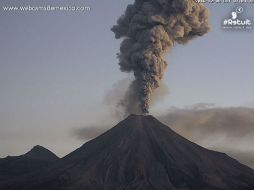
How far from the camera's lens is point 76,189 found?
97.9 m

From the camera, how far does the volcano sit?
10219 cm

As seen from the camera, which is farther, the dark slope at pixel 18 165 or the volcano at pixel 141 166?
the dark slope at pixel 18 165

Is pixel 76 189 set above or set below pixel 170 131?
below

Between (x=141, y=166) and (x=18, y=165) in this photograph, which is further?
(x=18, y=165)

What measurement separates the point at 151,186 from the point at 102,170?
1048cm

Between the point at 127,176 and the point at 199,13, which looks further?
the point at 199,13

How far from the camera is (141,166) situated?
108 meters

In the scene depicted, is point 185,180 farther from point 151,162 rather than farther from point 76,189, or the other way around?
point 76,189

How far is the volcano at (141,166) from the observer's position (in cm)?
10219

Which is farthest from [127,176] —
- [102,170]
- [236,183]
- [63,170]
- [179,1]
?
[179,1]

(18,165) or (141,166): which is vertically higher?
(18,165)

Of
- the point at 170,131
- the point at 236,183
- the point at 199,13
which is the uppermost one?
the point at 199,13

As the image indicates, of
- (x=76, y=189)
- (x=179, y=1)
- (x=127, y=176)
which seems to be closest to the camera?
(x=76, y=189)

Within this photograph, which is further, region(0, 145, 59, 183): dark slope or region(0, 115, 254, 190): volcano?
region(0, 145, 59, 183): dark slope
